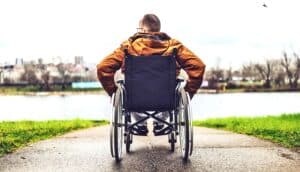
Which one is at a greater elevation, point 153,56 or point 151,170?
point 153,56

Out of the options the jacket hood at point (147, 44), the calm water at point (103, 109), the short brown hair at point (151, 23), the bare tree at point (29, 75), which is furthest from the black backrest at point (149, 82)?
the bare tree at point (29, 75)

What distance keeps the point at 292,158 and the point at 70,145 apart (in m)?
2.64

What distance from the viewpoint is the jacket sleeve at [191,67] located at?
17.2ft

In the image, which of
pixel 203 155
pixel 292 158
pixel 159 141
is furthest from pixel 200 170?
pixel 159 141

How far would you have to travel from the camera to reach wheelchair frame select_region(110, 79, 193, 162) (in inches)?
191

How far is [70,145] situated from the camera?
6.38 meters

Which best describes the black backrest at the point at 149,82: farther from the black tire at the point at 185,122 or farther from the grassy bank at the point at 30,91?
the grassy bank at the point at 30,91

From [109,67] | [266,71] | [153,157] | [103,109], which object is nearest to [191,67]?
[109,67]

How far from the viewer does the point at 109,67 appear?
5.31 metres

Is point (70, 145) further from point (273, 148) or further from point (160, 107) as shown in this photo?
point (273, 148)

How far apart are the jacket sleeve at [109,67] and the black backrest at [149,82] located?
17cm

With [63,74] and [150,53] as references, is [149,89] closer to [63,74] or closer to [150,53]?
[150,53]

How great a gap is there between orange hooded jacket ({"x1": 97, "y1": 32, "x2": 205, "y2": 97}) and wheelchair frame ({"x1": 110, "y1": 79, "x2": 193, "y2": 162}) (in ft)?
0.63

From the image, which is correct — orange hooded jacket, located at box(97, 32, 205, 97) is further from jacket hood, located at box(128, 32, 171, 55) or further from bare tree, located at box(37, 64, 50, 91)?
bare tree, located at box(37, 64, 50, 91)
